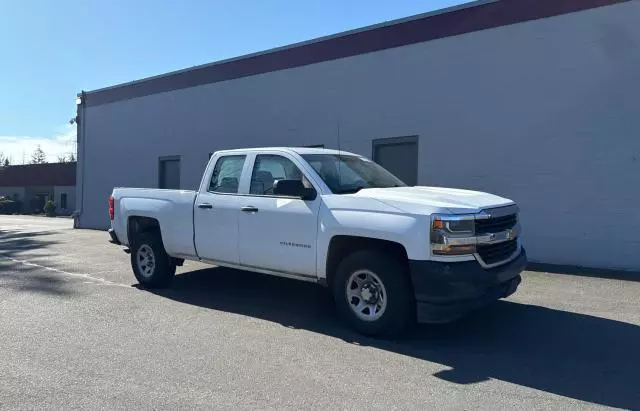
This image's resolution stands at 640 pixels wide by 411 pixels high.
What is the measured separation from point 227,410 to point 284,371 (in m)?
0.90

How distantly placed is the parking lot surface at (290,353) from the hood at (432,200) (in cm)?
141

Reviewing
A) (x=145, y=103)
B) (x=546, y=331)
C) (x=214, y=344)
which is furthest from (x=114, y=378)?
(x=145, y=103)

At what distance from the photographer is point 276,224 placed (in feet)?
21.3

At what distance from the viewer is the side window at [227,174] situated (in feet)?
23.9

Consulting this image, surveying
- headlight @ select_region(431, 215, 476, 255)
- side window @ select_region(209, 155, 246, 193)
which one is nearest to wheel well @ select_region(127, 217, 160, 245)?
side window @ select_region(209, 155, 246, 193)

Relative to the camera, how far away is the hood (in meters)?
5.34

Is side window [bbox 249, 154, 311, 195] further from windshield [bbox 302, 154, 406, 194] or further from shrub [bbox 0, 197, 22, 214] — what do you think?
shrub [bbox 0, 197, 22, 214]

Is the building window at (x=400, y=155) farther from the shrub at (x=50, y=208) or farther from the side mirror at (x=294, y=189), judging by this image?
the shrub at (x=50, y=208)

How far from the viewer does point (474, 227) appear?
535 centimetres

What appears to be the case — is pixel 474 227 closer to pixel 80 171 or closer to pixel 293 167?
pixel 293 167

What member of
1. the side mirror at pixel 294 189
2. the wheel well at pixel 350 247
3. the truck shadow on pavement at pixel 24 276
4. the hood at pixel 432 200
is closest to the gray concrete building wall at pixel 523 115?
the hood at pixel 432 200

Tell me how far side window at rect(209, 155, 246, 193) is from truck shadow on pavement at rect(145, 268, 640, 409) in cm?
157

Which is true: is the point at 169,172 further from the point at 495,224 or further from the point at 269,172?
the point at 495,224

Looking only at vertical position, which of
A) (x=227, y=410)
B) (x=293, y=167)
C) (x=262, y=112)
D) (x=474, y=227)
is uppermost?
(x=262, y=112)
